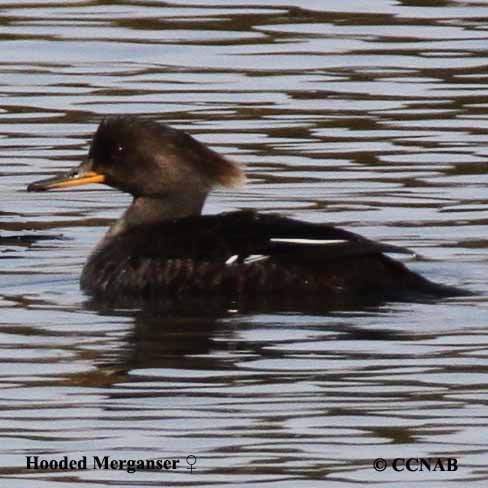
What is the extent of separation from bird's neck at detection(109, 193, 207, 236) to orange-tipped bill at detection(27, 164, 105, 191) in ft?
0.88

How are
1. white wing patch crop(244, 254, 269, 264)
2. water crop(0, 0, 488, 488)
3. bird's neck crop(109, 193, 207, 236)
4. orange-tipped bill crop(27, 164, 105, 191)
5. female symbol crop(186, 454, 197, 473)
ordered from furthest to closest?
orange-tipped bill crop(27, 164, 105, 191) → bird's neck crop(109, 193, 207, 236) → white wing patch crop(244, 254, 269, 264) → water crop(0, 0, 488, 488) → female symbol crop(186, 454, 197, 473)

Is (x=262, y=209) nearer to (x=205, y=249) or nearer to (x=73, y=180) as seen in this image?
(x=73, y=180)

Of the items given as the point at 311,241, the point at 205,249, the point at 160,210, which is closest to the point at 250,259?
the point at 205,249

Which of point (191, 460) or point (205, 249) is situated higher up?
point (191, 460)

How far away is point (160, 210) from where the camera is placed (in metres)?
13.4

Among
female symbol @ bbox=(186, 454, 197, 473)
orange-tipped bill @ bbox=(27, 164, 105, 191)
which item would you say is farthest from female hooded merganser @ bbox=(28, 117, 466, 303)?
female symbol @ bbox=(186, 454, 197, 473)

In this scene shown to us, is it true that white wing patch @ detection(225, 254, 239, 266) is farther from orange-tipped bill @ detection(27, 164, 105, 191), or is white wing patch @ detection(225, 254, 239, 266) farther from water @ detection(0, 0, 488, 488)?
orange-tipped bill @ detection(27, 164, 105, 191)

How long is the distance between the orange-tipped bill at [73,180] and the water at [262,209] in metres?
0.41

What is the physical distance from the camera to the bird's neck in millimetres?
13344

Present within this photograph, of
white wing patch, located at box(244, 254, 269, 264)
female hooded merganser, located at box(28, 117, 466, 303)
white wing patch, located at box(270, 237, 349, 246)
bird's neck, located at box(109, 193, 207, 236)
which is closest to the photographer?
white wing patch, located at box(270, 237, 349, 246)

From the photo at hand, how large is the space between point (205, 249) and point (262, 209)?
2491 millimetres

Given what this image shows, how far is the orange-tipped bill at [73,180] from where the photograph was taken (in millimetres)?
13477

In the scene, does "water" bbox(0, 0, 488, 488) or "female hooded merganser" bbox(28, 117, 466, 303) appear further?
"female hooded merganser" bbox(28, 117, 466, 303)

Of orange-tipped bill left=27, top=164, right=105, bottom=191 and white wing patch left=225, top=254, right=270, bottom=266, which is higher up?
orange-tipped bill left=27, top=164, right=105, bottom=191
